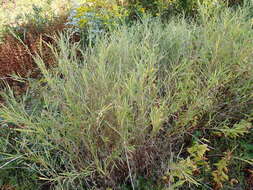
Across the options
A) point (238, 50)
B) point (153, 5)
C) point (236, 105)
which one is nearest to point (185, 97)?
point (236, 105)

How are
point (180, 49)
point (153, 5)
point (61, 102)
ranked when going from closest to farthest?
point (61, 102)
point (180, 49)
point (153, 5)

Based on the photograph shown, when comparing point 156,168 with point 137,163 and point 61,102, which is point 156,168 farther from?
point 61,102

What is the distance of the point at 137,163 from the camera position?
1641 mm

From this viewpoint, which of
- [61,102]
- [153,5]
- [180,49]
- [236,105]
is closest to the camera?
[61,102]

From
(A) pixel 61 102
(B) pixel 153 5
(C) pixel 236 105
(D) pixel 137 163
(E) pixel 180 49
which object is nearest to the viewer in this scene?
(A) pixel 61 102

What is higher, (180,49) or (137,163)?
(180,49)

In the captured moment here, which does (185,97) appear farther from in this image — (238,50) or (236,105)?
(238,50)

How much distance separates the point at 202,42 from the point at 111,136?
1.13m

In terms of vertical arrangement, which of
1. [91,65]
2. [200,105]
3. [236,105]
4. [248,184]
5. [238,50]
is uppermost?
[91,65]

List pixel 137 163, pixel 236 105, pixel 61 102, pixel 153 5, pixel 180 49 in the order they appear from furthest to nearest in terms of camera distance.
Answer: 1. pixel 153 5
2. pixel 180 49
3. pixel 236 105
4. pixel 137 163
5. pixel 61 102

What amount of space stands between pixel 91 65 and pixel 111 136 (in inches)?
19.5

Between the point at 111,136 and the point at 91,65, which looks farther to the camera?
the point at 91,65

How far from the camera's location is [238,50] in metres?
1.87

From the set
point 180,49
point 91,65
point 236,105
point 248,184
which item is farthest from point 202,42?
point 248,184
